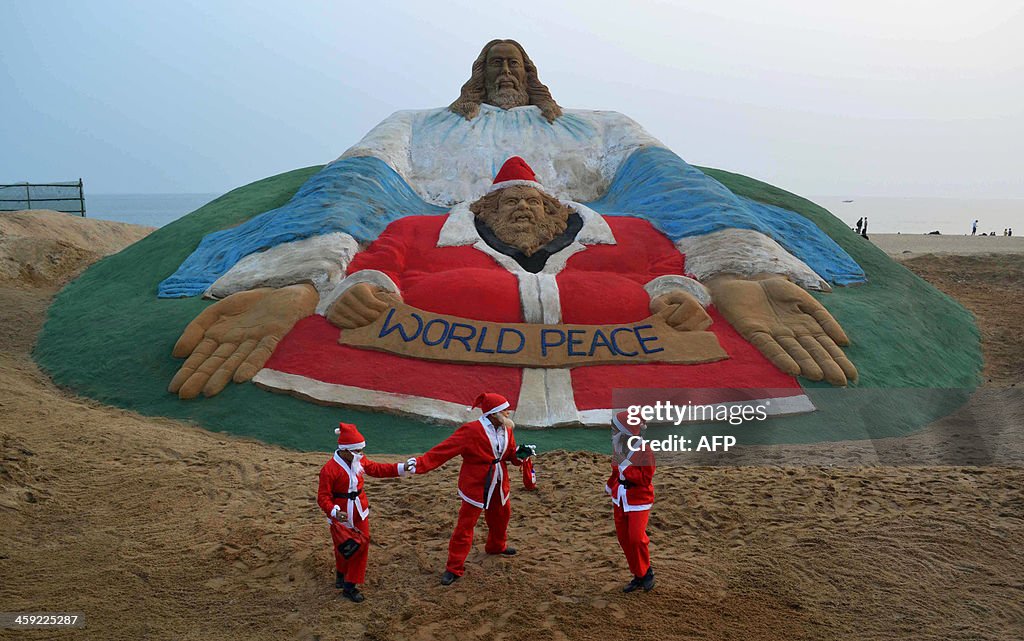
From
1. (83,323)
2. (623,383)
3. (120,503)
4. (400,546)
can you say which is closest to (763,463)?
(623,383)

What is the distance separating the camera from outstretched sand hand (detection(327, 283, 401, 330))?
1002 centimetres

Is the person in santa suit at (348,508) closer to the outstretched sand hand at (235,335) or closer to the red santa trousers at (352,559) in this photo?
the red santa trousers at (352,559)

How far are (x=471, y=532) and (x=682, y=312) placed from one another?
550 centimetres

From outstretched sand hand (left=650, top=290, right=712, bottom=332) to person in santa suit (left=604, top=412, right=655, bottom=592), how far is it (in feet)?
16.0

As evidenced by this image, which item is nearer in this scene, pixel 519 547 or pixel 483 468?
pixel 483 468

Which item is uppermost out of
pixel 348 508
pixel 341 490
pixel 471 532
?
pixel 341 490

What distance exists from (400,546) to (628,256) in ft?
22.4

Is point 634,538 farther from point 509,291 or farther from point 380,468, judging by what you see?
point 509,291

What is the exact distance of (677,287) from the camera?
35.1 feet

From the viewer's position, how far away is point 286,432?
859cm

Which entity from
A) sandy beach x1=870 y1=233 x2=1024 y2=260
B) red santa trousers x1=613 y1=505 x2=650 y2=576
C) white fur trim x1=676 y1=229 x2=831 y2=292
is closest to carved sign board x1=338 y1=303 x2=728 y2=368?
white fur trim x1=676 y1=229 x2=831 y2=292

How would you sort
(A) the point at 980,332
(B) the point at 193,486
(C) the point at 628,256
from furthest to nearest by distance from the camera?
(A) the point at 980,332
(C) the point at 628,256
(B) the point at 193,486

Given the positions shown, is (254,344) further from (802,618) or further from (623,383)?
(802,618)

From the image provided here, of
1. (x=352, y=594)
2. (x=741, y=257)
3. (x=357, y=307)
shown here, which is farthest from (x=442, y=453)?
(x=741, y=257)
